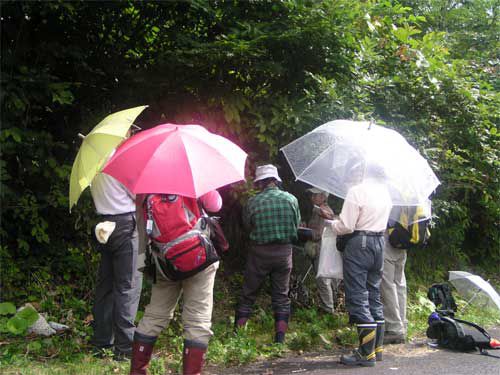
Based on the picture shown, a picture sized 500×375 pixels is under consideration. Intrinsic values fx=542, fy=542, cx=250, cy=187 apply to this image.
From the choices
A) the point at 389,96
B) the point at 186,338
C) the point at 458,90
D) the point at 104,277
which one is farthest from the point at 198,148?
the point at 458,90

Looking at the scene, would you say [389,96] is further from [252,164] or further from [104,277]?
[104,277]

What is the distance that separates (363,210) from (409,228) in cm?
100

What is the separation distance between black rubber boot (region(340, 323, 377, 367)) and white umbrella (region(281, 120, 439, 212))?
126cm

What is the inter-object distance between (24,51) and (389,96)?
4.64m

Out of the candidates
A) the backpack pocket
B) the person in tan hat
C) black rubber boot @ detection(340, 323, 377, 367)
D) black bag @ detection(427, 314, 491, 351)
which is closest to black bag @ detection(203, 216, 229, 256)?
the backpack pocket

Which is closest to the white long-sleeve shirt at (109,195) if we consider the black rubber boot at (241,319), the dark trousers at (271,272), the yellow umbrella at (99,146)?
the yellow umbrella at (99,146)

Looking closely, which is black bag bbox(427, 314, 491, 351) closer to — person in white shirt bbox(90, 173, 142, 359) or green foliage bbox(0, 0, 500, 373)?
green foliage bbox(0, 0, 500, 373)

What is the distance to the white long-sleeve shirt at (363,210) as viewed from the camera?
5.24 meters

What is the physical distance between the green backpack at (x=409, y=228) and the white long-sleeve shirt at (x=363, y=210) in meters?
0.73

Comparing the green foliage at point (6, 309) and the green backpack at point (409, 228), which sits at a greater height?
the green backpack at point (409, 228)

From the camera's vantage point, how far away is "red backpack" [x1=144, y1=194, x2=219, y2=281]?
3.78 metres

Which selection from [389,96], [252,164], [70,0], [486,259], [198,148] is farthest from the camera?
[486,259]

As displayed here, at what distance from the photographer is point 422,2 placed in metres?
11.6

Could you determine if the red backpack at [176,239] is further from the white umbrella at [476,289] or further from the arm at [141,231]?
the white umbrella at [476,289]
